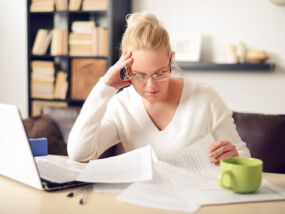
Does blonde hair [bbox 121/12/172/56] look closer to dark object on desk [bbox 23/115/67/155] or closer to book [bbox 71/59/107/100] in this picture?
dark object on desk [bbox 23/115/67/155]

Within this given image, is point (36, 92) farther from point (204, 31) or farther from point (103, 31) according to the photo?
point (204, 31)

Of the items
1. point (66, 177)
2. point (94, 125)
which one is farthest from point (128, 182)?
point (94, 125)

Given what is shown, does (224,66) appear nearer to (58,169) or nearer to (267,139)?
(267,139)

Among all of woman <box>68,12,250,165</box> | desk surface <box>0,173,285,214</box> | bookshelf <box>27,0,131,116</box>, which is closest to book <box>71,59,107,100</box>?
bookshelf <box>27,0,131,116</box>

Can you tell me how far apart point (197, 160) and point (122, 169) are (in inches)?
9.7

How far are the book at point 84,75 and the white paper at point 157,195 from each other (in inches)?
94.3

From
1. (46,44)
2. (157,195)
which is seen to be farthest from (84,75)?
(157,195)

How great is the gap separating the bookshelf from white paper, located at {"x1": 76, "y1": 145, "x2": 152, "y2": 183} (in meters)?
2.19

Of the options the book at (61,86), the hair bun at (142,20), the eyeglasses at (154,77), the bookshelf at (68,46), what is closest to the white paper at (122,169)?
the eyeglasses at (154,77)

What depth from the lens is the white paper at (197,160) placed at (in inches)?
46.1

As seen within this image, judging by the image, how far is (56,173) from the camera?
114 cm

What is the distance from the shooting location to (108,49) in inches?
130

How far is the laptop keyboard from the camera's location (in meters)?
1.08

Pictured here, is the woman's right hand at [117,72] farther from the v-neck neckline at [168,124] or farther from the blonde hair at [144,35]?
the v-neck neckline at [168,124]
